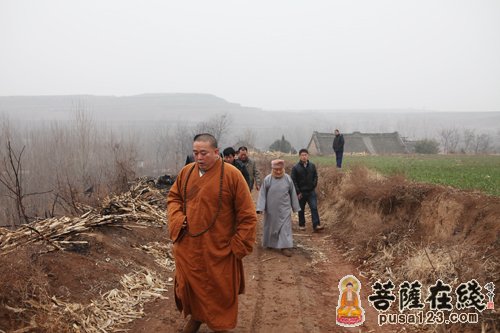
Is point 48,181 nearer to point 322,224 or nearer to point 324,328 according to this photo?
point 322,224

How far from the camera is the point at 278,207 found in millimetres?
7871

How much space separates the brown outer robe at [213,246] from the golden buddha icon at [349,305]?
157 cm

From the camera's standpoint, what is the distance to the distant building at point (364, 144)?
39500 mm

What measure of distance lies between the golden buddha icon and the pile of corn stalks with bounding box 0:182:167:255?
3.84 m

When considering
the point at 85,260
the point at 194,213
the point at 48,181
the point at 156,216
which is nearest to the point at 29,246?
the point at 85,260

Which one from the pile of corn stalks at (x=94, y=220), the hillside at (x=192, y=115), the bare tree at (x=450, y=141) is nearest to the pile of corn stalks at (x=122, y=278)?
the pile of corn stalks at (x=94, y=220)

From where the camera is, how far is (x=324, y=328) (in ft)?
15.3

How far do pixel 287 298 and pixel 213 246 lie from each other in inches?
81.6

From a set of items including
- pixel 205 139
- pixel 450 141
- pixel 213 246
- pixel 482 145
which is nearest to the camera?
pixel 213 246

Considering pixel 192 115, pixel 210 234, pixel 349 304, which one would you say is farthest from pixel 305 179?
pixel 192 115

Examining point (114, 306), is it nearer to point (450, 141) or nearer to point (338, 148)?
point (338, 148)

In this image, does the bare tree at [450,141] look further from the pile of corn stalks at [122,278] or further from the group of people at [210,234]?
the group of people at [210,234]

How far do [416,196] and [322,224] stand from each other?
2.92m

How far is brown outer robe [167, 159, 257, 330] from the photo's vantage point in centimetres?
397
